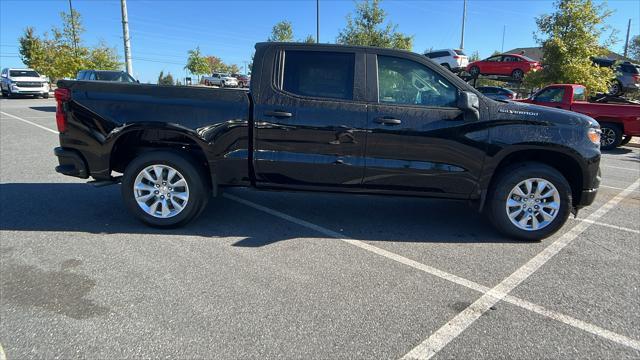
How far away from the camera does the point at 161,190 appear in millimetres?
4379

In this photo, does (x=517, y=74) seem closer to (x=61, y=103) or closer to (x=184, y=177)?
(x=184, y=177)

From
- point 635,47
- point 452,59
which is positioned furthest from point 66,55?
point 635,47

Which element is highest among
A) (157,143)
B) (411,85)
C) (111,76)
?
(111,76)

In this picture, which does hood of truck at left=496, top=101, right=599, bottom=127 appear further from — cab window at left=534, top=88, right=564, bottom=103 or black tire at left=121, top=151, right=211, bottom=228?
cab window at left=534, top=88, right=564, bottom=103

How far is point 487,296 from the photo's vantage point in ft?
10.5

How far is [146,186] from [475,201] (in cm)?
361

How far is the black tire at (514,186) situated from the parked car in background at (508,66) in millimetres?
Result: 19239

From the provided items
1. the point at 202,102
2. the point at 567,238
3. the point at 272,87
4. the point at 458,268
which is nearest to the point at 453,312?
the point at 458,268

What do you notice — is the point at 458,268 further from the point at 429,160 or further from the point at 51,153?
the point at 51,153

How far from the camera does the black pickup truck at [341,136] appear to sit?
13.7 ft

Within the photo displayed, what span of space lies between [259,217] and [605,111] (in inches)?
430

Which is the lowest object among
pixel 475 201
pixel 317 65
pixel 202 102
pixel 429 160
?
pixel 475 201

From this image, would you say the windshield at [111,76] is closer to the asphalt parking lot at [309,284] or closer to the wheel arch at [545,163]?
the asphalt parking lot at [309,284]

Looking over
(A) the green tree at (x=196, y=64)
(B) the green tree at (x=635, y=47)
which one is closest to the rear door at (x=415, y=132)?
(A) the green tree at (x=196, y=64)
